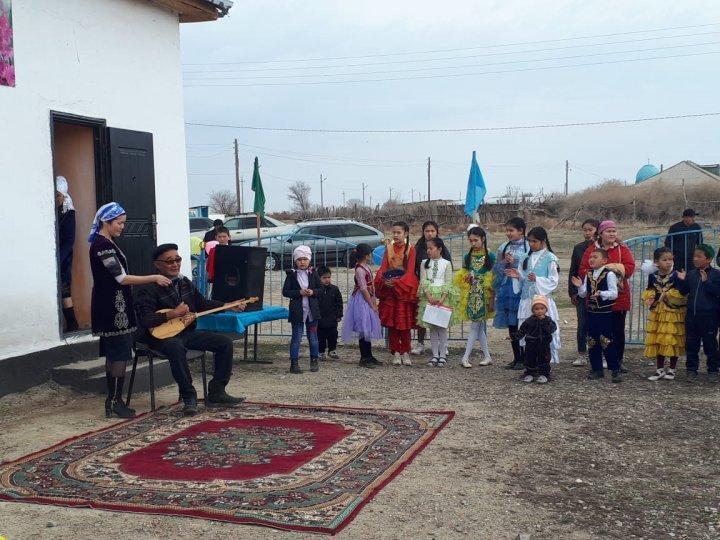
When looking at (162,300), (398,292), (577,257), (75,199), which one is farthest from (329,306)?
(75,199)

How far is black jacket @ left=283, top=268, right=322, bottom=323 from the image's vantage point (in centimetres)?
888

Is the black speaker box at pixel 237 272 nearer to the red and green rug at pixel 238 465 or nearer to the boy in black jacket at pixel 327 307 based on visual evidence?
the boy in black jacket at pixel 327 307

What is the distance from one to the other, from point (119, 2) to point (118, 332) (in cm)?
396

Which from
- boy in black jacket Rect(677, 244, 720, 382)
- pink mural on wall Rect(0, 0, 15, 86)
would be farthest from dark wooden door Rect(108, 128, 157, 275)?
boy in black jacket Rect(677, 244, 720, 382)

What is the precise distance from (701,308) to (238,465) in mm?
5180

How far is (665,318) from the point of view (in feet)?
27.3

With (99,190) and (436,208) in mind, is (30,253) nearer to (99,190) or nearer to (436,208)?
(99,190)

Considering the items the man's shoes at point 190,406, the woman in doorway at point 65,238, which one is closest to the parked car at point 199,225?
the woman in doorway at point 65,238

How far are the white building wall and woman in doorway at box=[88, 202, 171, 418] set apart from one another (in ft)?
3.55

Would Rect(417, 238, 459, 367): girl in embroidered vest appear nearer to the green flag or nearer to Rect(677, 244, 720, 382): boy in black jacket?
Rect(677, 244, 720, 382): boy in black jacket

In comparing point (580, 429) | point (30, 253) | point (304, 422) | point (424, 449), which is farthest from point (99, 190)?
point (580, 429)

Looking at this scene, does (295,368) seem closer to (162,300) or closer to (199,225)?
(162,300)

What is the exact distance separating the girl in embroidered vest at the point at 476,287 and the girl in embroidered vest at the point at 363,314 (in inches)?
40.3

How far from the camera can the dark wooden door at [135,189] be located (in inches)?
337
